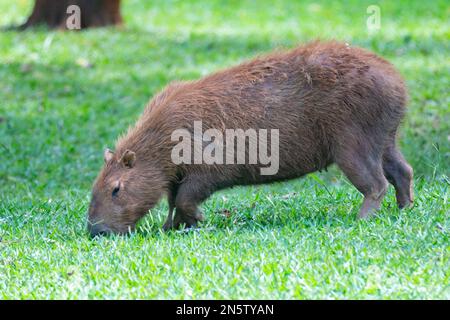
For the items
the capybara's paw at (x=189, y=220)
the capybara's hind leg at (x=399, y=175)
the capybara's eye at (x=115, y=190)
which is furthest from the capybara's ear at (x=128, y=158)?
the capybara's hind leg at (x=399, y=175)

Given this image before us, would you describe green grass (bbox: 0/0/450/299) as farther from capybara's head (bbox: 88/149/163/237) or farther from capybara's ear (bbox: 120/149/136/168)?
capybara's ear (bbox: 120/149/136/168)

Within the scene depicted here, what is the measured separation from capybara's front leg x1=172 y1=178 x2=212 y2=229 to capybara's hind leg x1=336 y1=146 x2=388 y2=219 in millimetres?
990

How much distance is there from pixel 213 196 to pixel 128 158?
6.61ft

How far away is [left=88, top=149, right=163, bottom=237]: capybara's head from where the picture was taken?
22.1ft

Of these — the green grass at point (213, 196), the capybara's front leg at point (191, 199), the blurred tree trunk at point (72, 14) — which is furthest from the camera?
the blurred tree trunk at point (72, 14)

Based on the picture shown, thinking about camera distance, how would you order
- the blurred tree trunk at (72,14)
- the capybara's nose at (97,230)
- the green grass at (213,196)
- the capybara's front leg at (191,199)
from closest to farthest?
the green grass at (213,196)
the capybara's nose at (97,230)
the capybara's front leg at (191,199)
the blurred tree trunk at (72,14)

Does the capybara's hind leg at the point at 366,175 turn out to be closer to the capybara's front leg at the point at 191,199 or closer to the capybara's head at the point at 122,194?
the capybara's front leg at the point at 191,199

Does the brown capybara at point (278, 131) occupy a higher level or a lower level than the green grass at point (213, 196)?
higher

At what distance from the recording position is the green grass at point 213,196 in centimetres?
528

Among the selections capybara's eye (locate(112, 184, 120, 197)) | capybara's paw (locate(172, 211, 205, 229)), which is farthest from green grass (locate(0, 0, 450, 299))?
capybara's eye (locate(112, 184, 120, 197))

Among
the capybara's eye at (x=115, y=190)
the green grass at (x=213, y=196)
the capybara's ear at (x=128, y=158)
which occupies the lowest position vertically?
the green grass at (x=213, y=196)

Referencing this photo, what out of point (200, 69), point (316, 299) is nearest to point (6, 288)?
point (316, 299)

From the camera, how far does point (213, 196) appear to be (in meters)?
8.67

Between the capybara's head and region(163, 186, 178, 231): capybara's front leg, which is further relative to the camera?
region(163, 186, 178, 231): capybara's front leg
